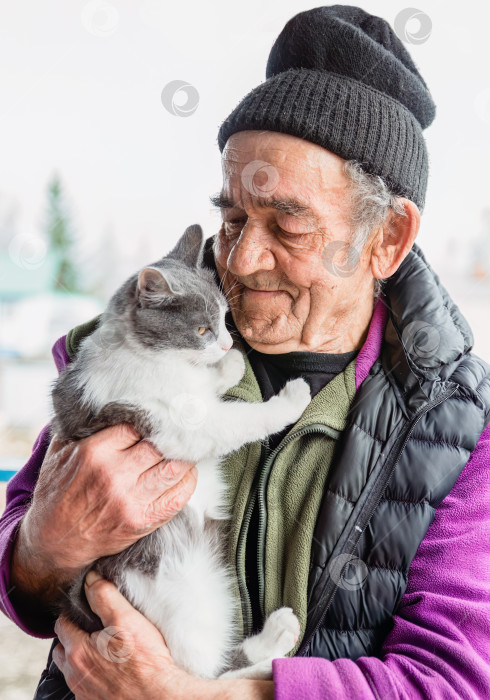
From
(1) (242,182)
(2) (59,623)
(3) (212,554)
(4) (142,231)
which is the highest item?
(1) (242,182)

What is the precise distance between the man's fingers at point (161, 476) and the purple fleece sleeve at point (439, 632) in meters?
0.38

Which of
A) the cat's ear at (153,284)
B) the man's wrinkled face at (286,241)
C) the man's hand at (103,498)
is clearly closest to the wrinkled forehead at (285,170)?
the man's wrinkled face at (286,241)

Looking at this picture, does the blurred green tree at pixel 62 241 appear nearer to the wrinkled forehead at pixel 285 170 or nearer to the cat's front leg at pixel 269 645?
the wrinkled forehead at pixel 285 170

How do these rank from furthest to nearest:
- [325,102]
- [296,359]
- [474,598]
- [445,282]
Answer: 1. [445,282]
2. [296,359]
3. [325,102]
4. [474,598]

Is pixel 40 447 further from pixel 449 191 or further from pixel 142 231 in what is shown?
pixel 449 191

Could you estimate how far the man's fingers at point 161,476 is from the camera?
3.69 feet

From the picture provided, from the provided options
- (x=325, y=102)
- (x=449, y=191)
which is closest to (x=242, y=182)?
(x=325, y=102)

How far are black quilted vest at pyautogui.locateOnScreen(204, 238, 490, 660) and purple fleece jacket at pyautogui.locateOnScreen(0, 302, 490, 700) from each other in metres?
0.03

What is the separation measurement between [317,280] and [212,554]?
0.66 metres

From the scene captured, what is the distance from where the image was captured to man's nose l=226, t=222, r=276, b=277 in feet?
4.06

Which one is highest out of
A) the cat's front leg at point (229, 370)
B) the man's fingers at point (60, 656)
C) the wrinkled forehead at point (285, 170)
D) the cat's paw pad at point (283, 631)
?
the wrinkled forehead at point (285, 170)

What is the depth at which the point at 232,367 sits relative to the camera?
1.33 m

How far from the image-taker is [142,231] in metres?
1.52

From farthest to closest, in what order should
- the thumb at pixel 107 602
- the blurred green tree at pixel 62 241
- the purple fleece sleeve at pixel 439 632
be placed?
1. the blurred green tree at pixel 62 241
2. the thumb at pixel 107 602
3. the purple fleece sleeve at pixel 439 632
